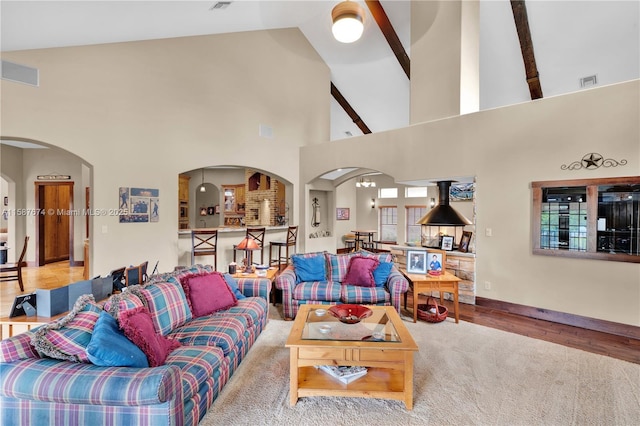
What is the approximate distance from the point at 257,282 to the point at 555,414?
2.99 meters

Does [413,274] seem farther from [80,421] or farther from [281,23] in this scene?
[281,23]

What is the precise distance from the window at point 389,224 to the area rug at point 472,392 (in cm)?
884

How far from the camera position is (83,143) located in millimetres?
4879

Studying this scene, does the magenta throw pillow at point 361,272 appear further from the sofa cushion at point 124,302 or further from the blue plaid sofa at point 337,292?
the sofa cushion at point 124,302

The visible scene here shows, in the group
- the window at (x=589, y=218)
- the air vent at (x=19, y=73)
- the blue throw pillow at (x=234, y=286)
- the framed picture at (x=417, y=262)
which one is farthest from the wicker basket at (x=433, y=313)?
the air vent at (x=19, y=73)

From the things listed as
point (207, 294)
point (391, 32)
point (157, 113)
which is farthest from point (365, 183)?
point (207, 294)

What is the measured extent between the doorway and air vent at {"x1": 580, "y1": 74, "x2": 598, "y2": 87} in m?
11.6

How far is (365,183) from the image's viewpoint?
11.8m

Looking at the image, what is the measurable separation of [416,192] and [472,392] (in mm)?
9509

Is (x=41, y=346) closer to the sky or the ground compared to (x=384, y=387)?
closer to the sky

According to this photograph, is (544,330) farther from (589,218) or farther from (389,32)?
(389,32)

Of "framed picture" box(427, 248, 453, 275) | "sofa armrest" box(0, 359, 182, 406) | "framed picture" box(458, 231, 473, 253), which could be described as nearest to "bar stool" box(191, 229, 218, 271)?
"framed picture" box(427, 248, 453, 275)

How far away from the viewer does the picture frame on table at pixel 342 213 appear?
462 inches

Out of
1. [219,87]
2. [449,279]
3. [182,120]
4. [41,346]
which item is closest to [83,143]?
[182,120]
